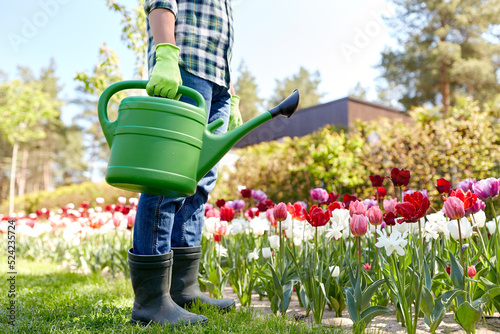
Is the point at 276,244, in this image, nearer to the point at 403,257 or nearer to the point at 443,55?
the point at 403,257

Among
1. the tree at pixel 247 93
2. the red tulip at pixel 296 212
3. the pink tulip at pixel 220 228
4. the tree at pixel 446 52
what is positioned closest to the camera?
the red tulip at pixel 296 212

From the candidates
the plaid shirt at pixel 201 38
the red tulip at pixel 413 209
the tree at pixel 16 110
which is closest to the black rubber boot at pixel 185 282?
the plaid shirt at pixel 201 38

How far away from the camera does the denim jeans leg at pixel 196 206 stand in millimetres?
1697

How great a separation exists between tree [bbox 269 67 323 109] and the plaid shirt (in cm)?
3232

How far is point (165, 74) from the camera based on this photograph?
1.31 meters

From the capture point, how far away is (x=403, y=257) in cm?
149

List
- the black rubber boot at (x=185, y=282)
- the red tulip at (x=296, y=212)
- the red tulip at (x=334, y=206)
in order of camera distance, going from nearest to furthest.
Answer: the black rubber boot at (x=185, y=282) → the red tulip at (x=334, y=206) → the red tulip at (x=296, y=212)

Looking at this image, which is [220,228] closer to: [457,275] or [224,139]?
[224,139]

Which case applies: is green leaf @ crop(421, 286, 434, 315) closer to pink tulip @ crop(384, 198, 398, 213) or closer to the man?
pink tulip @ crop(384, 198, 398, 213)

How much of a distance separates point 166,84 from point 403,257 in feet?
3.63

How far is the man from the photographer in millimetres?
1417

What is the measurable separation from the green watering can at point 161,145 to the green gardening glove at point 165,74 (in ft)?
0.29

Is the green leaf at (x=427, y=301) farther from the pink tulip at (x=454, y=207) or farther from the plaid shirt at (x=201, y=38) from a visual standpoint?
the plaid shirt at (x=201, y=38)

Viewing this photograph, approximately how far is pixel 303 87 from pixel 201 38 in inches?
1368
